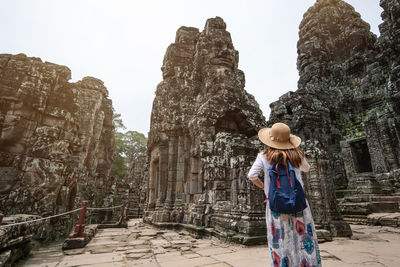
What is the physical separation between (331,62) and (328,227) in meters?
20.5

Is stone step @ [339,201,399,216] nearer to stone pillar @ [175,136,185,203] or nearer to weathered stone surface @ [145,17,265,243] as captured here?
weathered stone surface @ [145,17,265,243]

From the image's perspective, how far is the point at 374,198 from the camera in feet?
29.8

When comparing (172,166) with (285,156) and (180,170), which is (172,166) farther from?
(285,156)

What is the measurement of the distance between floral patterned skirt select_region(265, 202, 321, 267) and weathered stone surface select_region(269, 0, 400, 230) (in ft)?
11.5

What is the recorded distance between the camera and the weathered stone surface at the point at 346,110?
18.2ft

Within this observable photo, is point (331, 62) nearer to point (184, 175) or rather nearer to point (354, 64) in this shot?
point (354, 64)

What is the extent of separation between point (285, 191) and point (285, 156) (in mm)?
364

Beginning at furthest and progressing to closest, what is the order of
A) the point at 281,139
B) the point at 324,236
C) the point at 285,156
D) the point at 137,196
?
1. the point at 137,196
2. the point at 324,236
3. the point at 281,139
4. the point at 285,156

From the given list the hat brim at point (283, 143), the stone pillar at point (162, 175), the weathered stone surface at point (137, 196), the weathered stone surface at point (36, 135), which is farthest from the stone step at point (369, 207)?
the weathered stone surface at point (137, 196)

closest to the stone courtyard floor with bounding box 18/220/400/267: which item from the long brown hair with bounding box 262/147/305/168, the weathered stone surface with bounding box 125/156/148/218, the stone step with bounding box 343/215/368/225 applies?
the long brown hair with bounding box 262/147/305/168

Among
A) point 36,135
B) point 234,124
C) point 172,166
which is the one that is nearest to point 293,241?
point 36,135

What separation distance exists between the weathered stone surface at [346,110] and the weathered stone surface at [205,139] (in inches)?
75.1

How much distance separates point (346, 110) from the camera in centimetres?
1620

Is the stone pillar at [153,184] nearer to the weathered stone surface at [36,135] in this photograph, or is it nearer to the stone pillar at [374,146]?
the weathered stone surface at [36,135]
